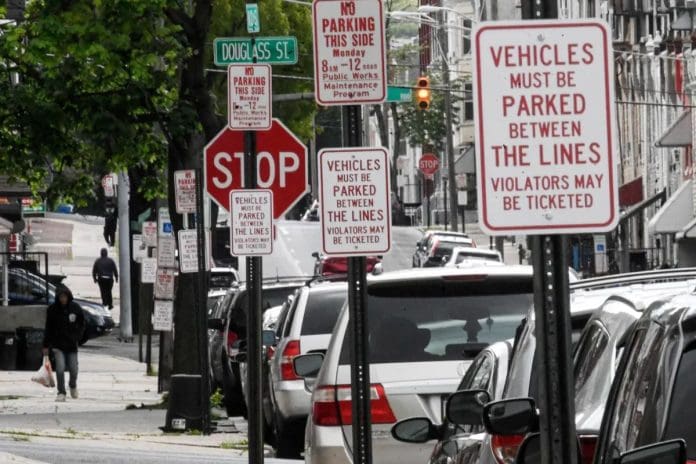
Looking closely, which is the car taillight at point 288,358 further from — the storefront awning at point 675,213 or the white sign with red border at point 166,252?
the storefront awning at point 675,213

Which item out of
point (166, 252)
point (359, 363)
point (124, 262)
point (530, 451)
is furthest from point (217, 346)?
point (530, 451)

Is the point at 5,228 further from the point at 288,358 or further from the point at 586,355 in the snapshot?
the point at 586,355

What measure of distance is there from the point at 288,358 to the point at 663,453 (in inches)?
488

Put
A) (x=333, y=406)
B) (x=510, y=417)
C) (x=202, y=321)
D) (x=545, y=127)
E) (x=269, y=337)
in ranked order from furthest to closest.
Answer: (x=202, y=321), (x=269, y=337), (x=333, y=406), (x=510, y=417), (x=545, y=127)

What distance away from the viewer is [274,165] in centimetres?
1545

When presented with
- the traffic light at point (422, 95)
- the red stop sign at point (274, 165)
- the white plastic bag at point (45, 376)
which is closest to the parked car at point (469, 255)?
the traffic light at point (422, 95)

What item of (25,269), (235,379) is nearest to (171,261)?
(235,379)

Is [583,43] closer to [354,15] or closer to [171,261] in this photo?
[354,15]

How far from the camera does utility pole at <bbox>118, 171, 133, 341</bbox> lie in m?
46.6

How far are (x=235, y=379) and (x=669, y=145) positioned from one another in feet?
97.2

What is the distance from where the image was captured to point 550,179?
5.95 m

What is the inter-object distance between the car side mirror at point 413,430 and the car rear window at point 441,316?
7.83 feet

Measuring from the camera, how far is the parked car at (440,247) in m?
57.0

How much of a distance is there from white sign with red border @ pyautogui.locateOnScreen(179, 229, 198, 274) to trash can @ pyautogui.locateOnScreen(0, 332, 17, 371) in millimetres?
15001
